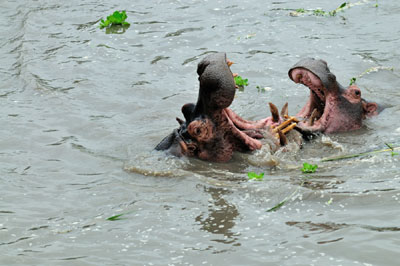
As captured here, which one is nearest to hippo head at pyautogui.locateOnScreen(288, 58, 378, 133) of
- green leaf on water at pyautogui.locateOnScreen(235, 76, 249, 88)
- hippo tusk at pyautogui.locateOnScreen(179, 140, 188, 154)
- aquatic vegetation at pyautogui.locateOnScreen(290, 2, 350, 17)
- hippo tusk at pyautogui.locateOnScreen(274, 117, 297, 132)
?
hippo tusk at pyautogui.locateOnScreen(274, 117, 297, 132)

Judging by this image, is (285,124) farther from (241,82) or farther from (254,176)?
(241,82)

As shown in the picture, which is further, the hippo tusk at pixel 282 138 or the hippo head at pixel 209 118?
the hippo tusk at pixel 282 138

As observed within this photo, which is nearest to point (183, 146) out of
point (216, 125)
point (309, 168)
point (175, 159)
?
point (175, 159)

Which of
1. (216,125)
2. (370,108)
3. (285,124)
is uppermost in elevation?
(216,125)

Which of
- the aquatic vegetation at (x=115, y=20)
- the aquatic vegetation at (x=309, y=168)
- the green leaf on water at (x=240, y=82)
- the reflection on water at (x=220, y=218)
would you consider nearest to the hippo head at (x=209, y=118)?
the reflection on water at (x=220, y=218)

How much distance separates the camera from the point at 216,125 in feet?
17.4

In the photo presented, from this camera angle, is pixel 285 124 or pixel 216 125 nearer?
pixel 216 125

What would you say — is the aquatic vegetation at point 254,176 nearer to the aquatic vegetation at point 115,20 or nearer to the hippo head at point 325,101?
the hippo head at point 325,101

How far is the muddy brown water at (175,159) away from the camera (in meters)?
4.48

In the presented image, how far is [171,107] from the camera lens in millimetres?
8117

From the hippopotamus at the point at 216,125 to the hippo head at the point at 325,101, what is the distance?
34 centimetres

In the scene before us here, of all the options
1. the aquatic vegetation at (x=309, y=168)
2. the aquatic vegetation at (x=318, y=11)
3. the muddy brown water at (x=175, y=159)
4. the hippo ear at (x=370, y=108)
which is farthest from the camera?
the aquatic vegetation at (x=318, y=11)

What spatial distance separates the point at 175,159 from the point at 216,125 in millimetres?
541

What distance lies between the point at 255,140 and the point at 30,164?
2.20 meters
